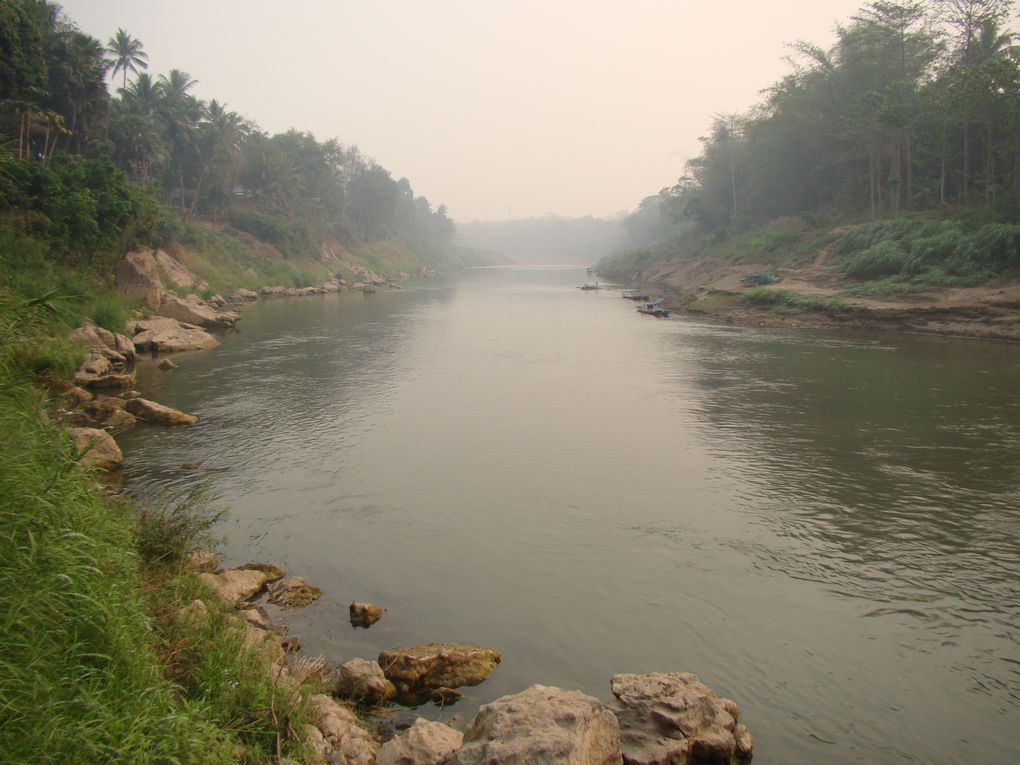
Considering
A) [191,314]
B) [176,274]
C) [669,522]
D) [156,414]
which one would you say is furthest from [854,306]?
[176,274]

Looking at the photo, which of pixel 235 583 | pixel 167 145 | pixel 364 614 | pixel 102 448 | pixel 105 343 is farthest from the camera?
pixel 167 145

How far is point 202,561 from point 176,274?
103 feet

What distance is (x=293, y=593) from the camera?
7.21 metres

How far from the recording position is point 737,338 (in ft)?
88.5

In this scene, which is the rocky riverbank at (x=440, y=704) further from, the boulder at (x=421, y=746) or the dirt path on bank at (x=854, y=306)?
the dirt path on bank at (x=854, y=306)

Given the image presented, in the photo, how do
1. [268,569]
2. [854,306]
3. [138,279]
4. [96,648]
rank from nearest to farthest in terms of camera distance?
[96,648] → [268,569] → [138,279] → [854,306]

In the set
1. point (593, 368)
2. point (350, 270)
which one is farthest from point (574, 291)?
point (593, 368)

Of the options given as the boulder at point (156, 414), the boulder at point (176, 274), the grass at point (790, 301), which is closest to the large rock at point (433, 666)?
the boulder at point (156, 414)

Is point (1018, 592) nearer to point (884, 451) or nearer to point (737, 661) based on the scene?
point (737, 661)

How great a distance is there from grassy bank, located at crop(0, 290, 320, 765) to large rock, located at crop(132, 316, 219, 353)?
55.8 ft

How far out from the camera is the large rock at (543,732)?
3967 millimetres

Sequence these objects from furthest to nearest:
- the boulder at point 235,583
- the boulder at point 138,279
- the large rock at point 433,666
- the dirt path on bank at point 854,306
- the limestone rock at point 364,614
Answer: the boulder at point 138,279 → the dirt path on bank at point 854,306 → the limestone rock at point 364,614 → the boulder at point 235,583 → the large rock at point 433,666

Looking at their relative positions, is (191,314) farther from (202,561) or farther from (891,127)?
(891,127)

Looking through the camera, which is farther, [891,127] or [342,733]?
[891,127]
